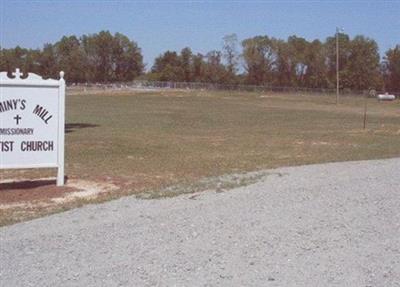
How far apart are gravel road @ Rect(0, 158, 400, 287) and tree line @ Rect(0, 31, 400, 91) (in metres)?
141

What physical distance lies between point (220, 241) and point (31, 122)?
6.30m

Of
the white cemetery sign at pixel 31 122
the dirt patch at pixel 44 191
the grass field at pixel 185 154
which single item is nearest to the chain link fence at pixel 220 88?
the grass field at pixel 185 154

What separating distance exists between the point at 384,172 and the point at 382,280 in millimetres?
8081

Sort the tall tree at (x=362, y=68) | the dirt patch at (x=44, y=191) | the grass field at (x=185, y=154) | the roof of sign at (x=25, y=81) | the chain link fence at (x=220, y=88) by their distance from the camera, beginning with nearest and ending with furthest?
the dirt patch at (x=44, y=191)
the roof of sign at (x=25, y=81)
the grass field at (x=185, y=154)
the chain link fence at (x=220, y=88)
the tall tree at (x=362, y=68)

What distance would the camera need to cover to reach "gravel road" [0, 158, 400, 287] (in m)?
6.54

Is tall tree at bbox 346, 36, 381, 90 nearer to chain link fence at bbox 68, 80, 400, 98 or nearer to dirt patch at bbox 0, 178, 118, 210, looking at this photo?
chain link fence at bbox 68, 80, 400, 98

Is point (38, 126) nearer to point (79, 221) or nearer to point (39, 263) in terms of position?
point (79, 221)

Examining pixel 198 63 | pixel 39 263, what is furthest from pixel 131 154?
pixel 198 63

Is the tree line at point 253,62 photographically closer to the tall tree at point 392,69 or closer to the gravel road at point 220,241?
the tall tree at point 392,69

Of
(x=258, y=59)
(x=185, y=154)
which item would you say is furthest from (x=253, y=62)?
(x=185, y=154)

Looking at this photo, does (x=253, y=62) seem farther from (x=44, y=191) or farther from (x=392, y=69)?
(x=44, y=191)

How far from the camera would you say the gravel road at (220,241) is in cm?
654

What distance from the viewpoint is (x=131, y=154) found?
1973 cm

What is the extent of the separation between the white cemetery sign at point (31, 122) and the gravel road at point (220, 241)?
252cm
